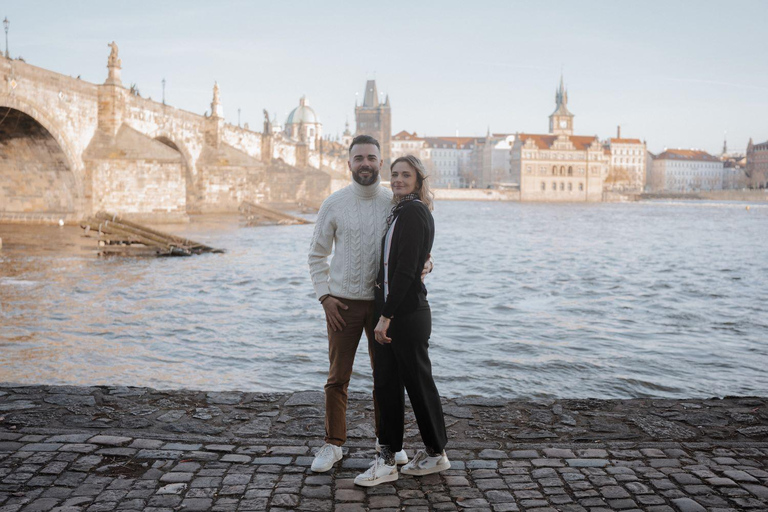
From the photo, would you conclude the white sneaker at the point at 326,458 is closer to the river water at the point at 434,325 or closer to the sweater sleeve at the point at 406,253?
the sweater sleeve at the point at 406,253

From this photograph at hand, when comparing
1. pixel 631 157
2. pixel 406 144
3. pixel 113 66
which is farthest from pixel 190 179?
pixel 631 157

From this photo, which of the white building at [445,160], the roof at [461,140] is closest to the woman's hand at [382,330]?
the white building at [445,160]

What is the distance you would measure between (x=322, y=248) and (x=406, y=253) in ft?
2.05

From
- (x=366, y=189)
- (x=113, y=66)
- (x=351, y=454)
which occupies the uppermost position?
(x=113, y=66)

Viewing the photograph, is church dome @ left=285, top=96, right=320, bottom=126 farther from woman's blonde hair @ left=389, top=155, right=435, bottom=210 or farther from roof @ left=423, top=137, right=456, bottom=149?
woman's blonde hair @ left=389, top=155, right=435, bottom=210

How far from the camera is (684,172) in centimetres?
17075

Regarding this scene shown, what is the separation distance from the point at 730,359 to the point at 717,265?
15389 mm

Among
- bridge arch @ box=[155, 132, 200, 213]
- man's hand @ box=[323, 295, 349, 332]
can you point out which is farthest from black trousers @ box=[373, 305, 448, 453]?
bridge arch @ box=[155, 132, 200, 213]

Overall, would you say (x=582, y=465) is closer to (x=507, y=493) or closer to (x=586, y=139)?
(x=507, y=493)

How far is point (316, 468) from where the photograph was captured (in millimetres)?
4125

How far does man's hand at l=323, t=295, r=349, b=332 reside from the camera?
166 inches

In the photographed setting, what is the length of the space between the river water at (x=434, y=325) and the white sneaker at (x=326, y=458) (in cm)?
280

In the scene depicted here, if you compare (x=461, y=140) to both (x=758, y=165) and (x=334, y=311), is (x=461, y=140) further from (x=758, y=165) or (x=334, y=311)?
(x=334, y=311)

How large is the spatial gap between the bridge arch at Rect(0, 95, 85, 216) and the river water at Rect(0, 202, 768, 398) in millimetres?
6743
